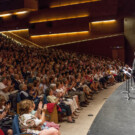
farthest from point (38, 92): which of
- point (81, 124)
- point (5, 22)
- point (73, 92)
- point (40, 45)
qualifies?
point (5, 22)

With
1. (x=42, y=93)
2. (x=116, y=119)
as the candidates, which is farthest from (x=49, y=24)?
(x=116, y=119)

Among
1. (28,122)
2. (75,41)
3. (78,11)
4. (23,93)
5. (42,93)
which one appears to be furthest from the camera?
(75,41)

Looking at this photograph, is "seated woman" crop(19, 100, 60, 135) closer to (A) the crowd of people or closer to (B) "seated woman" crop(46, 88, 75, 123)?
(A) the crowd of people

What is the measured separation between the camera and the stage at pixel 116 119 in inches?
103

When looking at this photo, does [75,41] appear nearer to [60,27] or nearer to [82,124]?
[60,27]

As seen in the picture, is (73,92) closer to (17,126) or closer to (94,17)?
(17,126)

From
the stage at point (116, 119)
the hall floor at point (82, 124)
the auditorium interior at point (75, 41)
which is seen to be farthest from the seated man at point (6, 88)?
the stage at point (116, 119)

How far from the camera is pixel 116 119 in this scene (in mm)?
3043

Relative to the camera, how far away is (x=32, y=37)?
16.0 metres

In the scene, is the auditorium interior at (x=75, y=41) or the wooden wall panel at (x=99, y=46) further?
the wooden wall panel at (x=99, y=46)

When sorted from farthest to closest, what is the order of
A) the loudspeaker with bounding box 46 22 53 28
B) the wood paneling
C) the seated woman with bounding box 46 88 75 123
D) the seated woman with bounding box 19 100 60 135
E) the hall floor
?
the loudspeaker with bounding box 46 22 53 28
the wood paneling
the seated woman with bounding box 46 88 75 123
the hall floor
the seated woman with bounding box 19 100 60 135

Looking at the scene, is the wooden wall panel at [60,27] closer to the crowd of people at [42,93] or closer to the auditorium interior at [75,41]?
the auditorium interior at [75,41]

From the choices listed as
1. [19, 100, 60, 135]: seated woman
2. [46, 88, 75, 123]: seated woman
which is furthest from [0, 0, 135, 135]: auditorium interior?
[19, 100, 60, 135]: seated woman

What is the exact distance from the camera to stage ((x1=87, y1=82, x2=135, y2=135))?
2.63 meters
